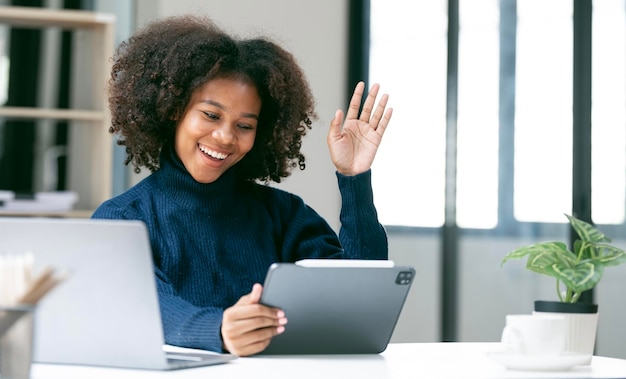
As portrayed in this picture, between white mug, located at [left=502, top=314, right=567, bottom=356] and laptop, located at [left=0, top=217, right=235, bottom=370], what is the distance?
18.2 inches

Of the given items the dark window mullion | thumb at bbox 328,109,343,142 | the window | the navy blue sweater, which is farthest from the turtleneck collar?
the dark window mullion

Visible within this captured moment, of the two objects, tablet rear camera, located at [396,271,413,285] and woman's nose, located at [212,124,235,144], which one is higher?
woman's nose, located at [212,124,235,144]

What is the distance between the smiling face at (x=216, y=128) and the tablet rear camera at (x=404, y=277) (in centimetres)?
62

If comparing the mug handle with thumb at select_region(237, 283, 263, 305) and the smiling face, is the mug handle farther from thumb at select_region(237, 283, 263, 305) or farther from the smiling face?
the smiling face

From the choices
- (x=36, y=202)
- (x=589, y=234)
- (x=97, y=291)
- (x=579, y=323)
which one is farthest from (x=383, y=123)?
(x=36, y=202)

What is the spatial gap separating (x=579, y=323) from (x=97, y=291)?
808 millimetres

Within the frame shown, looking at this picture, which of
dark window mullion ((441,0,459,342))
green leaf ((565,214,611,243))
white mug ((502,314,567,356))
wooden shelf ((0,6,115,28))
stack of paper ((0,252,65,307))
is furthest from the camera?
dark window mullion ((441,0,459,342))

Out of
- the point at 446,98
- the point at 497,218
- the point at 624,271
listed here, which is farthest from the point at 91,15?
the point at 624,271

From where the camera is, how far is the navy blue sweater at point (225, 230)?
6.31 feet

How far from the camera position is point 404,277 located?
1451mm

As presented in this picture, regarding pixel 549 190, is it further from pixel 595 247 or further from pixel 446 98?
Answer: pixel 595 247

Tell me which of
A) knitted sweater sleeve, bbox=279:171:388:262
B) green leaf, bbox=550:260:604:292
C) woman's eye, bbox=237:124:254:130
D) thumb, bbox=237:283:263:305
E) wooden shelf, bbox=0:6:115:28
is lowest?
thumb, bbox=237:283:263:305

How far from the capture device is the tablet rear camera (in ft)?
4.74

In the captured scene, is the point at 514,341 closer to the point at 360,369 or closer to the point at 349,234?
the point at 360,369
